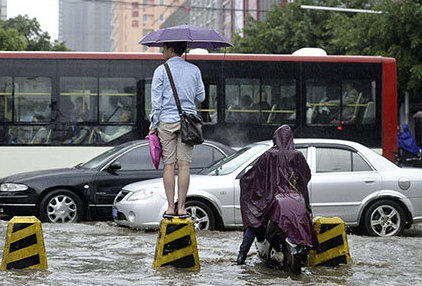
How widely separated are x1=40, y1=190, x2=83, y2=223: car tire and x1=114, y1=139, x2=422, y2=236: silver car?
1797mm

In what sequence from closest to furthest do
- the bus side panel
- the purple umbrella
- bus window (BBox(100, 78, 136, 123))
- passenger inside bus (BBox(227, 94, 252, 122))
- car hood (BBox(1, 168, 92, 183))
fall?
the purple umbrella → car hood (BBox(1, 168, 92, 183)) → bus window (BBox(100, 78, 136, 123)) → passenger inside bus (BBox(227, 94, 252, 122)) → the bus side panel

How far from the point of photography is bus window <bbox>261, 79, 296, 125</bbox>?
20234 mm

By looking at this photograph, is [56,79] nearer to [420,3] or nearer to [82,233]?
[82,233]

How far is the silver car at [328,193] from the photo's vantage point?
12820mm

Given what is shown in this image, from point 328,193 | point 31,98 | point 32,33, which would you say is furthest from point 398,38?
point 32,33

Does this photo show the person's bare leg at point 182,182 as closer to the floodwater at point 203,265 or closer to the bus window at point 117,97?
the floodwater at point 203,265

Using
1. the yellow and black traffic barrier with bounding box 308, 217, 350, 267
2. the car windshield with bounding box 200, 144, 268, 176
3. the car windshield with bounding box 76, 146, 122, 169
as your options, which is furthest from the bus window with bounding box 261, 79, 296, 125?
the yellow and black traffic barrier with bounding box 308, 217, 350, 267

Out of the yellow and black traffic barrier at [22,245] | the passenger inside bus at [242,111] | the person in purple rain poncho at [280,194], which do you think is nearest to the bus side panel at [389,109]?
the passenger inside bus at [242,111]

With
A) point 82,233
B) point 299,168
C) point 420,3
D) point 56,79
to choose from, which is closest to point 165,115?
point 299,168

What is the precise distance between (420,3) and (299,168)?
23.8 meters

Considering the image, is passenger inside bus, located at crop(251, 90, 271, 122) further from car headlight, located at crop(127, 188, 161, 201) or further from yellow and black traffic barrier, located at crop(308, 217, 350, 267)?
yellow and black traffic barrier, located at crop(308, 217, 350, 267)

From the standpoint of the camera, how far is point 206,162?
15.6m

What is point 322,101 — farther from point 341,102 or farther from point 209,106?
point 209,106

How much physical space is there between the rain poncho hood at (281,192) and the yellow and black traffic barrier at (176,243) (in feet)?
2.44
